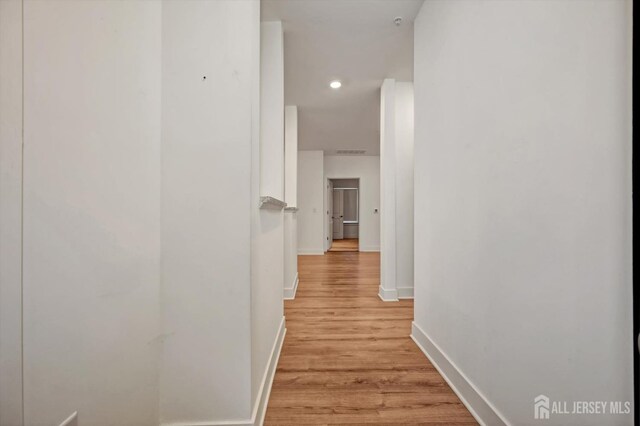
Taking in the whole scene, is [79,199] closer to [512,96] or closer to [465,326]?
[512,96]

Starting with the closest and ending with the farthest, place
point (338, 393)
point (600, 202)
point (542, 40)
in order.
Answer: point (600, 202) < point (542, 40) < point (338, 393)

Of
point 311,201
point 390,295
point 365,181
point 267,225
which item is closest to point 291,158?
point 390,295

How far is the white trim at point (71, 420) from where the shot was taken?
0.82m

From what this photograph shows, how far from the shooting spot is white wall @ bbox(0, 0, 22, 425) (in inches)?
26.2

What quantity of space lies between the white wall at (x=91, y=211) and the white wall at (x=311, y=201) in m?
6.10

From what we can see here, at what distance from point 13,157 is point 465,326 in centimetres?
183

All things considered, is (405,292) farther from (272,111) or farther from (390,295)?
(272,111)

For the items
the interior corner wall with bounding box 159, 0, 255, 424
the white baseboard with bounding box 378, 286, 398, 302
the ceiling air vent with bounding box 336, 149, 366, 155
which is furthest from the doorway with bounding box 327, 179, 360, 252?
the interior corner wall with bounding box 159, 0, 255, 424

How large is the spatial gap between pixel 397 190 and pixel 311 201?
4.15 metres

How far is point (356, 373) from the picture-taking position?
171 cm

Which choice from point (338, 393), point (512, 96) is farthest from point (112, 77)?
point (338, 393)

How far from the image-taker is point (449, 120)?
1639 millimetres

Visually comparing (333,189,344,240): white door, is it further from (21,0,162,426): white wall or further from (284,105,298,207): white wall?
(21,0,162,426): white wall

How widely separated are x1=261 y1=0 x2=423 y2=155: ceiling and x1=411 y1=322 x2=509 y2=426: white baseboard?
94.7 inches
